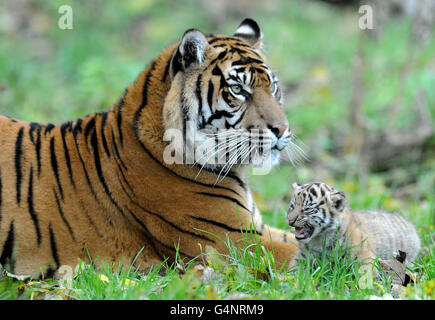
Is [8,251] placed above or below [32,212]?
below

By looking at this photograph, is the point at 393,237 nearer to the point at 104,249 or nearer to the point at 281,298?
the point at 281,298

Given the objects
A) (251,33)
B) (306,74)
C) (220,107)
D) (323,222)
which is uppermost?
(306,74)

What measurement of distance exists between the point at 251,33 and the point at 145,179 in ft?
5.46

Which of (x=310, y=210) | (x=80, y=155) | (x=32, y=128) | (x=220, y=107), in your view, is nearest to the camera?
(x=310, y=210)

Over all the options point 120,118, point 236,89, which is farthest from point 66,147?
point 236,89

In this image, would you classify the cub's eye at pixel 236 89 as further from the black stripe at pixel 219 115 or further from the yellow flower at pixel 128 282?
the yellow flower at pixel 128 282

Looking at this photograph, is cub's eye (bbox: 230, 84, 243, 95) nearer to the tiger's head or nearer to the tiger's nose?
the tiger's head

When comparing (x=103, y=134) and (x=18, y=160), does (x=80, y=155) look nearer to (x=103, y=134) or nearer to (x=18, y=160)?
(x=103, y=134)

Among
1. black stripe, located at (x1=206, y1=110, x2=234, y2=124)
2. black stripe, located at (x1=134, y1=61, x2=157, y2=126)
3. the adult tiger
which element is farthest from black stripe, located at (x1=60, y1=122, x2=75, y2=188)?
black stripe, located at (x1=206, y1=110, x2=234, y2=124)

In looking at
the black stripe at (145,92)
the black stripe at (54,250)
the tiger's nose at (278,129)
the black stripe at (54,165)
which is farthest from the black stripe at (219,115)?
the black stripe at (54,250)

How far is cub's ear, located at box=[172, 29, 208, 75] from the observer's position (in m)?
4.18

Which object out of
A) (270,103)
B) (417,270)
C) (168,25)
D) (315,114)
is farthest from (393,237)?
(168,25)

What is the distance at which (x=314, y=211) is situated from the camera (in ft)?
13.2
